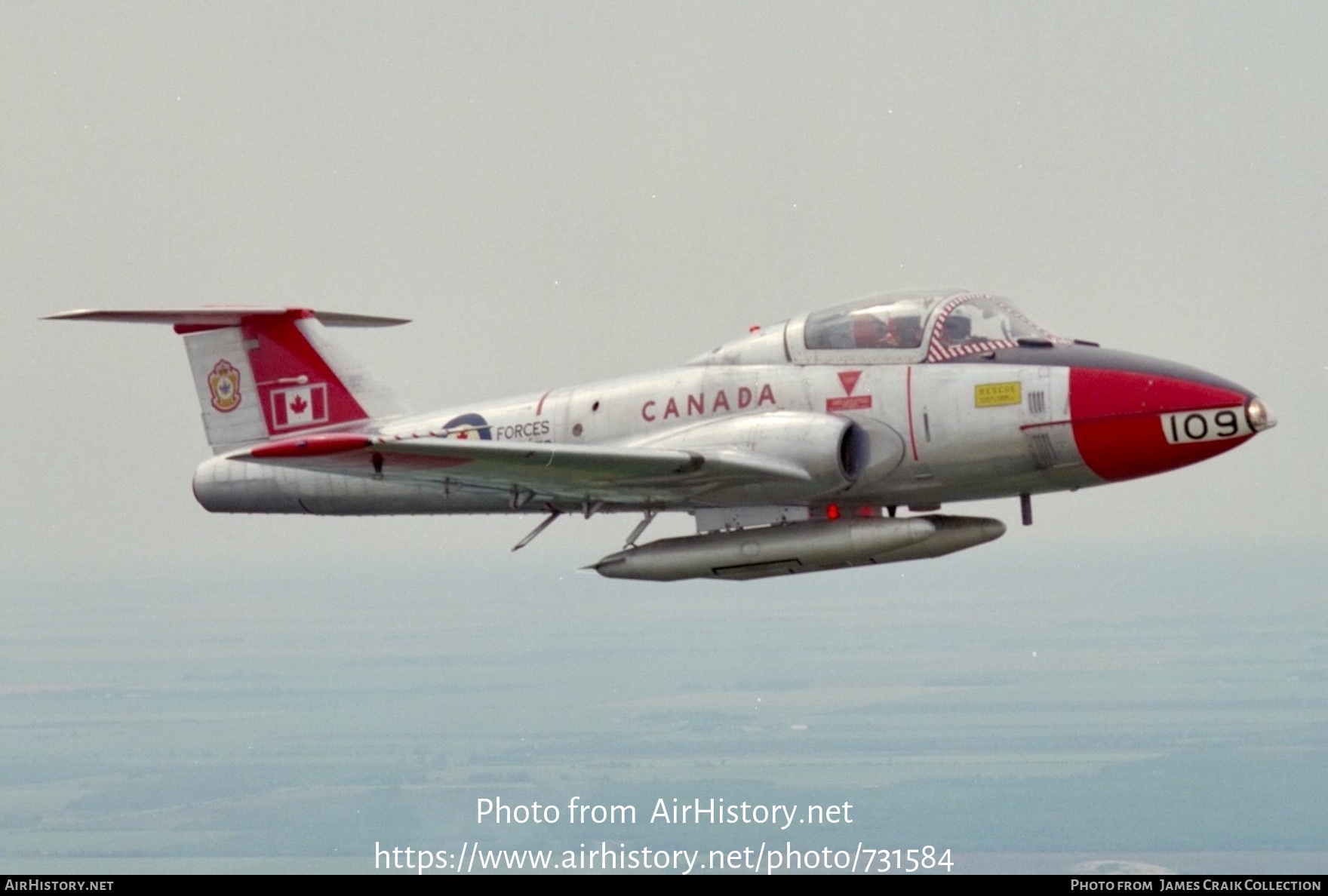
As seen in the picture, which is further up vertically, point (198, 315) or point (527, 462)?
point (198, 315)

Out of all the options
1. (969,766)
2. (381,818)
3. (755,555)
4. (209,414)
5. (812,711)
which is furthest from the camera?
(812,711)

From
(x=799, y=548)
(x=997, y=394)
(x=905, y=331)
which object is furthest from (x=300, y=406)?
(x=997, y=394)

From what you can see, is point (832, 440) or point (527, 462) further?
point (527, 462)

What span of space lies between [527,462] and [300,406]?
15.6 feet

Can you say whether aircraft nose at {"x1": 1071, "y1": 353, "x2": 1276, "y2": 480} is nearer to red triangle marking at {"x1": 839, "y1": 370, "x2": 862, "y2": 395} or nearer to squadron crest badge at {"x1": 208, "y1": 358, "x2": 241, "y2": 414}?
red triangle marking at {"x1": 839, "y1": 370, "x2": 862, "y2": 395}

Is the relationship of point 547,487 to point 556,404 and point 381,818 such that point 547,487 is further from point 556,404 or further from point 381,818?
point 381,818

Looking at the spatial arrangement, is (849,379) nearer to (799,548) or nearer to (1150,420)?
(799,548)

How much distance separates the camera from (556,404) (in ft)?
56.9

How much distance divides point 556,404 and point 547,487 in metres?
1.12

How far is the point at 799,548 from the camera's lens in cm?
1595

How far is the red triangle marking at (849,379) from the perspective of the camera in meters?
15.7

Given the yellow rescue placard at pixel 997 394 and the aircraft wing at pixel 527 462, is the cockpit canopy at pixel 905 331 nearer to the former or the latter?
the yellow rescue placard at pixel 997 394

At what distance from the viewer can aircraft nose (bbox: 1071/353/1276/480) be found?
47.8 feet

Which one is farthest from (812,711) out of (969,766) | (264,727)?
(264,727)
